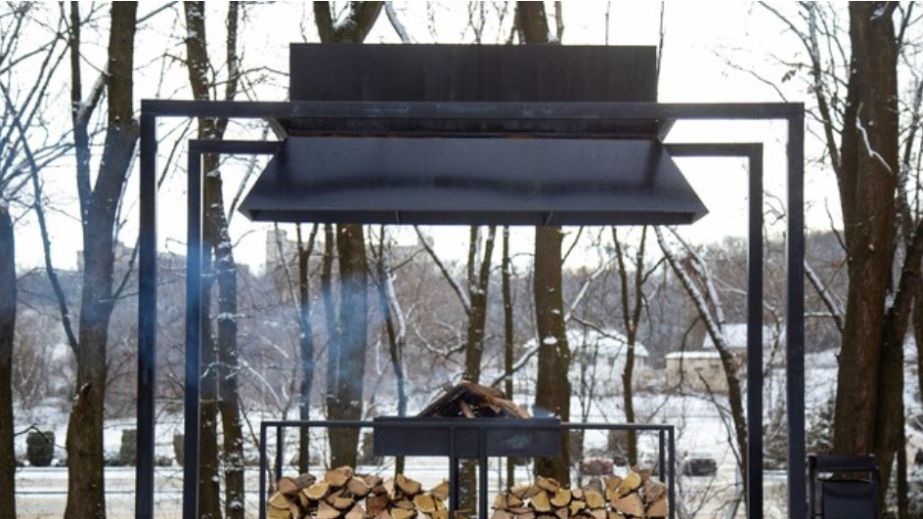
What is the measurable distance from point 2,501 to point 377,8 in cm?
474

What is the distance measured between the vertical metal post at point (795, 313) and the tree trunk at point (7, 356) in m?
6.37

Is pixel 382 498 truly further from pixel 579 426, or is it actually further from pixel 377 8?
pixel 377 8

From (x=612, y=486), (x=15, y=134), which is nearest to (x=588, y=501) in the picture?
(x=612, y=486)

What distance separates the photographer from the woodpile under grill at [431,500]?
4.73 metres

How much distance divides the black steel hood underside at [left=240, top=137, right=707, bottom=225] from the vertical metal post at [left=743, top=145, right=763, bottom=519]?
0.29 metres

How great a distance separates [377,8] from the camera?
30.7 ft

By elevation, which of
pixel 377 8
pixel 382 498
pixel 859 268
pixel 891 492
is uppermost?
pixel 377 8

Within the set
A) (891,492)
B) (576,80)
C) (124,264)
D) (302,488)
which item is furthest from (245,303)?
(576,80)

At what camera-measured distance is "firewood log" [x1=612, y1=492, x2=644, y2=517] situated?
4.72m

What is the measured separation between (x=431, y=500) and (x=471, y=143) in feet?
4.97

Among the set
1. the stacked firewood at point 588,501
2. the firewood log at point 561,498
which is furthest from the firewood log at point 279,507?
the firewood log at point 561,498

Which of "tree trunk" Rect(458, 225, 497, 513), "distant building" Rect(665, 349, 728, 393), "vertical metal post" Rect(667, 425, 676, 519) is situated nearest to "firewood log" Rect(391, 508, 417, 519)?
"vertical metal post" Rect(667, 425, 676, 519)

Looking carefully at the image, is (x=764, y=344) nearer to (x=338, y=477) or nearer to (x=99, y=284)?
(x=99, y=284)

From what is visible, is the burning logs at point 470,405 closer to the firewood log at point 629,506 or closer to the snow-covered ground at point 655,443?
the firewood log at point 629,506
